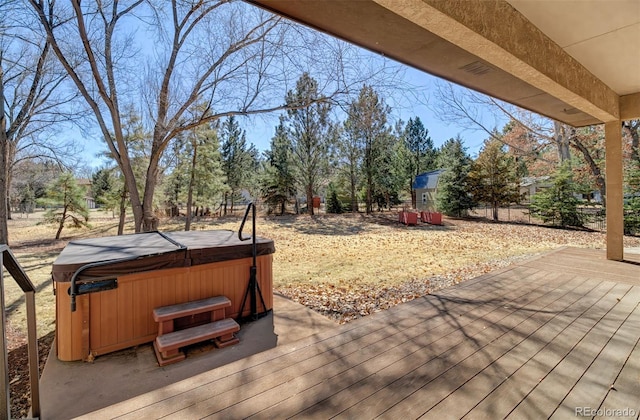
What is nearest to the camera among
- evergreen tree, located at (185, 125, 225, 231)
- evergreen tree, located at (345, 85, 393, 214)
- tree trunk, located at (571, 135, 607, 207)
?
tree trunk, located at (571, 135, 607, 207)

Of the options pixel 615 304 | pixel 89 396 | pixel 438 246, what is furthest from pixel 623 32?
Answer: pixel 438 246

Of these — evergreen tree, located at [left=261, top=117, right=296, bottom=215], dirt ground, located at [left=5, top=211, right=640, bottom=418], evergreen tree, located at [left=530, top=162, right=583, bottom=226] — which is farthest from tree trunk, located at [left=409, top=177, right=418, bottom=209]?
evergreen tree, located at [left=530, top=162, right=583, bottom=226]

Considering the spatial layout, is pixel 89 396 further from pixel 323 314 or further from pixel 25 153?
pixel 25 153

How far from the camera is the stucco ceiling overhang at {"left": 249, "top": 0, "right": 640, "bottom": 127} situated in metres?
1.99

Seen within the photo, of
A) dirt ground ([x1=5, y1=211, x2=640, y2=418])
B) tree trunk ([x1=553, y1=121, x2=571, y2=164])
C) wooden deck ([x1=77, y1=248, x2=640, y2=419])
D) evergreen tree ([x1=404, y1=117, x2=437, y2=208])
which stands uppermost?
evergreen tree ([x1=404, y1=117, x2=437, y2=208])

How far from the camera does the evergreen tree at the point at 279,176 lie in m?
17.3

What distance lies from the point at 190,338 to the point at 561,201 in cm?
1412

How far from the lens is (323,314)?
346 centimetres

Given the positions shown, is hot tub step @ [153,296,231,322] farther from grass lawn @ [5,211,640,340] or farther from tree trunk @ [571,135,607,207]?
tree trunk @ [571,135,607,207]

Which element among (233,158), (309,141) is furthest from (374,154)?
(233,158)

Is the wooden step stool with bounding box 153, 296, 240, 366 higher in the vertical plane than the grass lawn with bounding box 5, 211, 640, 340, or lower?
higher

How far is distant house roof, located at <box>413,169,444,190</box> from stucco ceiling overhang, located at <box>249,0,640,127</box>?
1654 cm

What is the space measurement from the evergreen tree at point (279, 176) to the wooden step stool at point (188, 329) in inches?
572

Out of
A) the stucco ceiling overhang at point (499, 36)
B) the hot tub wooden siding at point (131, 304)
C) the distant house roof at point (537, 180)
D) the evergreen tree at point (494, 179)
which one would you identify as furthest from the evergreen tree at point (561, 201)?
the hot tub wooden siding at point (131, 304)
